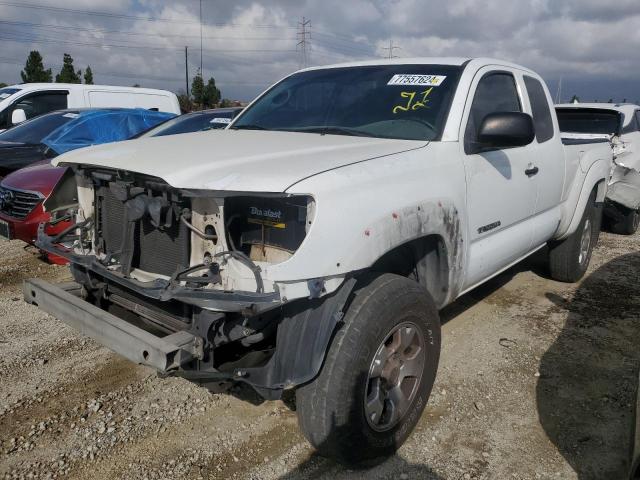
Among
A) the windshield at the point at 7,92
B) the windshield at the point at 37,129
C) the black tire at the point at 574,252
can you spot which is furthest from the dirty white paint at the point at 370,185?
the windshield at the point at 7,92

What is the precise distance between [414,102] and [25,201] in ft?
13.4

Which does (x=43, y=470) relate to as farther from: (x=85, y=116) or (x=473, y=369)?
(x=85, y=116)

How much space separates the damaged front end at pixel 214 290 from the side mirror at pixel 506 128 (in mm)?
1417

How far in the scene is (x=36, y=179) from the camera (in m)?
5.68

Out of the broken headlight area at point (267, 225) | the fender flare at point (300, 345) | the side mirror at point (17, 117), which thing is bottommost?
the fender flare at point (300, 345)

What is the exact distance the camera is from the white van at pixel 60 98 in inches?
417

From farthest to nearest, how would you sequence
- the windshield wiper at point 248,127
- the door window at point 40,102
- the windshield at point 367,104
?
the door window at point 40,102
the windshield wiper at point 248,127
the windshield at point 367,104

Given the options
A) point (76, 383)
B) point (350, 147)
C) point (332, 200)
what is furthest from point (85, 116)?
point (332, 200)

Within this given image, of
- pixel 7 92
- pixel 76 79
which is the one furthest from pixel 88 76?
pixel 7 92

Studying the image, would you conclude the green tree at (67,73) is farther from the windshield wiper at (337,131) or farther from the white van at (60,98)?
the windshield wiper at (337,131)

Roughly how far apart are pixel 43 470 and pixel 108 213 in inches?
52.6

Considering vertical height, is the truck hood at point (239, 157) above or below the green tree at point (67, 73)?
below

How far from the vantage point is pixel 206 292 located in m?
2.32

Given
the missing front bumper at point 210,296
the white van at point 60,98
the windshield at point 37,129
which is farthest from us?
the white van at point 60,98
